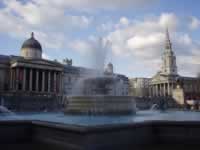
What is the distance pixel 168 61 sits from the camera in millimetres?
120438

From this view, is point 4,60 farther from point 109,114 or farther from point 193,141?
point 193,141

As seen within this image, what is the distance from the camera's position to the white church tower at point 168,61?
120 meters

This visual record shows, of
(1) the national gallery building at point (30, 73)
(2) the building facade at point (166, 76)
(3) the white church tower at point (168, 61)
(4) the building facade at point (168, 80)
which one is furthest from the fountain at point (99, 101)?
(3) the white church tower at point (168, 61)

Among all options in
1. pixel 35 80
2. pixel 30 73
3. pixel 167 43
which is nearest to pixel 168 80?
pixel 167 43

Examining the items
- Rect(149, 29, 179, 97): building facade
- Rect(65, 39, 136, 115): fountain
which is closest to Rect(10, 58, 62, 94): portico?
Rect(149, 29, 179, 97): building facade

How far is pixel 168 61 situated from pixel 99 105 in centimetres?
10985

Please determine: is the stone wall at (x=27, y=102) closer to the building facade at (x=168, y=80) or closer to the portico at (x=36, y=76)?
the portico at (x=36, y=76)

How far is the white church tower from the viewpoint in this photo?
393 feet

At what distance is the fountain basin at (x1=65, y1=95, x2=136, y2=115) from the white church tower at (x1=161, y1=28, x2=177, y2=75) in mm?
105580

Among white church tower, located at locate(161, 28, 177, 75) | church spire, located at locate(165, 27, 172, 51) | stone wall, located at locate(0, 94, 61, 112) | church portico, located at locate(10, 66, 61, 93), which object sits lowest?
stone wall, located at locate(0, 94, 61, 112)

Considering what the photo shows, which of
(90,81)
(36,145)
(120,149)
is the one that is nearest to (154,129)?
(120,149)

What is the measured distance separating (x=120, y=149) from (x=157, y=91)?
360 feet

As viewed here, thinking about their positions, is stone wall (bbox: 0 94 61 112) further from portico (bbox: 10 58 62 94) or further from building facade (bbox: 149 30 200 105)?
building facade (bbox: 149 30 200 105)

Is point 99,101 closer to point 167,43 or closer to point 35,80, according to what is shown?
point 35,80
